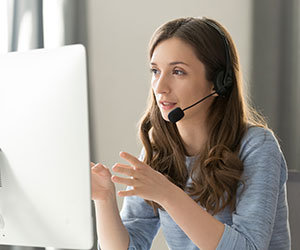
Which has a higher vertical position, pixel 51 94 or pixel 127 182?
pixel 51 94

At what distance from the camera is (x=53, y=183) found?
837mm

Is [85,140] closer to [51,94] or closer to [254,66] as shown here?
[51,94]

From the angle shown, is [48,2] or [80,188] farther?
[48,2]

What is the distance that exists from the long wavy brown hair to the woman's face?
0.07 feet

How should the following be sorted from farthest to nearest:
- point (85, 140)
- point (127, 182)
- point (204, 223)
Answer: point (204, 223) → point (127, 182) → point (85, 140)

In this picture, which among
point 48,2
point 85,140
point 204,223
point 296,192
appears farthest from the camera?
point 48,2

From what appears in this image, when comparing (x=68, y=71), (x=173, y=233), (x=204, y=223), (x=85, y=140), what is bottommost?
(x=173, y=233)

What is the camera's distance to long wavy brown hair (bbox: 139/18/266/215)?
131 centimetres

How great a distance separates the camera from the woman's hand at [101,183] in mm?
1144

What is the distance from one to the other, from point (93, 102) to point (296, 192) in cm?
116

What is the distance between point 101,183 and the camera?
46.9 inches

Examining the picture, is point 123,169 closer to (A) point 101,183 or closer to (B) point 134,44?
(A) point 101,183

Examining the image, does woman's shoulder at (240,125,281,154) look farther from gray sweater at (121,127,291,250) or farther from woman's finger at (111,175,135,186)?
woman's finger at (111,175,135,186)

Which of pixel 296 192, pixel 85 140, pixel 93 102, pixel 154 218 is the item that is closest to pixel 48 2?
pixel 93 102
